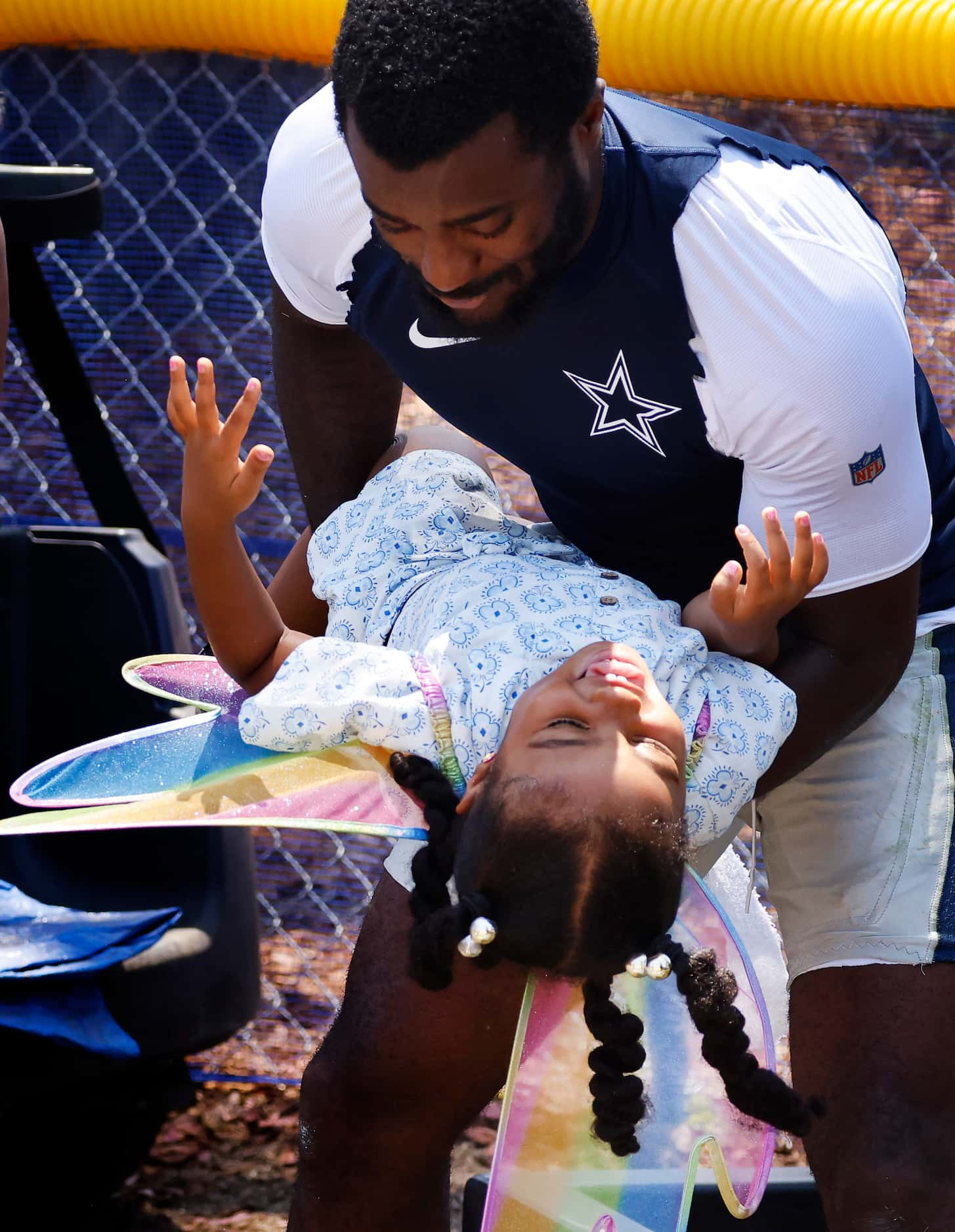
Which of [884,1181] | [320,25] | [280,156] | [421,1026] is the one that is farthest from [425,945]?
[320,25]

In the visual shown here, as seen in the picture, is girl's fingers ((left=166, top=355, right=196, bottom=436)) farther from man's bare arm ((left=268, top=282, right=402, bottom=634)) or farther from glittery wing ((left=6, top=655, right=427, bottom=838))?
man's bare arm ((left=268, top=282, right=402, bottom=634))

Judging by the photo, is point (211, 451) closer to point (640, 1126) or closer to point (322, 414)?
point (322, 414)

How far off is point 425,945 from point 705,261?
781mm

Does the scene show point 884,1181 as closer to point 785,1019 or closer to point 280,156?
point 785,1019

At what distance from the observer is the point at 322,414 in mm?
2088

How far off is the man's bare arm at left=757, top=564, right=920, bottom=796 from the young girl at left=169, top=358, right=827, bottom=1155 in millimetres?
50

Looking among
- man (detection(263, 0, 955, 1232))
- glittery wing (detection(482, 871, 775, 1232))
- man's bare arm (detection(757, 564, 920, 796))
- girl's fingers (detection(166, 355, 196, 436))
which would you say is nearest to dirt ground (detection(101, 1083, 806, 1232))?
man (detection(263, 0, 955, 1232))

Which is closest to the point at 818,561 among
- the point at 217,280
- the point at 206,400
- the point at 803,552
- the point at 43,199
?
the point at 803,552

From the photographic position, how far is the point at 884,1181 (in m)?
1.59

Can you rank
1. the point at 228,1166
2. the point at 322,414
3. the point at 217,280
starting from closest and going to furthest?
1. the point at 322,414
2. the point at 228,1166
3. the point at 217,280

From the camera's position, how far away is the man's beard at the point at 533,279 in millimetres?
1492

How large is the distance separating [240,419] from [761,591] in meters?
0.59

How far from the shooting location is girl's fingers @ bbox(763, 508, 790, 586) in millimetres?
1442

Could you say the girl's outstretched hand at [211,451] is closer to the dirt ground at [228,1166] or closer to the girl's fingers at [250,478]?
the girl's fingers at [250,478]
